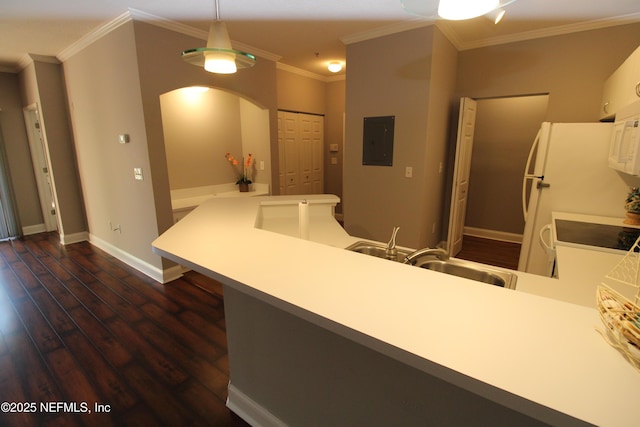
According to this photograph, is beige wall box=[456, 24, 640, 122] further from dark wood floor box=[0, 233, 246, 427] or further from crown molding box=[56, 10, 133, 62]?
dark wood floor box=[0, 233, 246, 427]

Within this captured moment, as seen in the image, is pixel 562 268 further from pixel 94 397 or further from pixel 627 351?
pixel 94 397

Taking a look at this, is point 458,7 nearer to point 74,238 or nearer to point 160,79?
point 160,79

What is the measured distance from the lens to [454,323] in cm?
81

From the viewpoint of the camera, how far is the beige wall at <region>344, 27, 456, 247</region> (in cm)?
314

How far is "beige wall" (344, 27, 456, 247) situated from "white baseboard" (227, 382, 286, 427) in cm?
241

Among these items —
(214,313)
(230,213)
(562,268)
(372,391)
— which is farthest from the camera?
(214,313)

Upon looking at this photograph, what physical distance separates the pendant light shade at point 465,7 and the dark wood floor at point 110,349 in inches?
89.8

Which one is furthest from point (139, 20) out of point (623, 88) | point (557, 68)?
point (557, 68)

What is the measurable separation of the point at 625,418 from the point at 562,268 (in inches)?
48.3

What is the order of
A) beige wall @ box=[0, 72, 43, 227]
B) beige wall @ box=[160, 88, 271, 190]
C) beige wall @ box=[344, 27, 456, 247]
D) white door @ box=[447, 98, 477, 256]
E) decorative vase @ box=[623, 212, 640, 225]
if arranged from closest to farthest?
decorative vase @ box=[623, 212, 640, 225] → beige wall @ box=[344, 27, 456, 247] → white door @ box=[447, 98, 477, 256] → beige wall @ box=[160, 88, 271, 190] → beige wall @ box=[0, 72, 43, 227]

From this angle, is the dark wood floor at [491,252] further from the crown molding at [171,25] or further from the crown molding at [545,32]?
the crown molding at [171,25]

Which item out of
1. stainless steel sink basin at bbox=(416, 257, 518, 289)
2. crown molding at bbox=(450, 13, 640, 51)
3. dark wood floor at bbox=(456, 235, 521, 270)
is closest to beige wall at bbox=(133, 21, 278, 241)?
crown molding at bbox=(450, 13, 640, 51)

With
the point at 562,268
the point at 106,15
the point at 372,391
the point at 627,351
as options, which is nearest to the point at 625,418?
the point at 627,351

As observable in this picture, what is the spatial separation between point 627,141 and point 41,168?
282 inches
